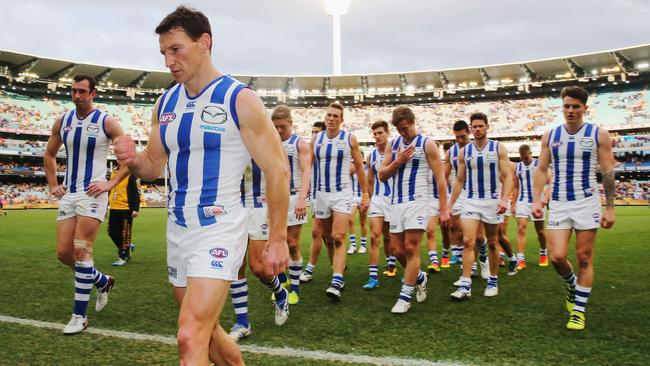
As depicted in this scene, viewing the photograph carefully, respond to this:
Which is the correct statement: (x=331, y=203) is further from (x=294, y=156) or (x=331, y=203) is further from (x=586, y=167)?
(x=586, y=167)

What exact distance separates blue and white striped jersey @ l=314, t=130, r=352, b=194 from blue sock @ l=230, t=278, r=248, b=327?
96.2 inches

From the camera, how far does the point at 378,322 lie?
15.9 feet

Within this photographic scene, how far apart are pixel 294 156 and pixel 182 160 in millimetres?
4107

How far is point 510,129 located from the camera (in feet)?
161

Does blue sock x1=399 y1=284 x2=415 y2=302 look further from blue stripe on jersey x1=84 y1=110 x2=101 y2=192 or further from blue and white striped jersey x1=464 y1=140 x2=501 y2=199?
blue stripe on jersey x1=84 y1=110 x2=101 y2=192

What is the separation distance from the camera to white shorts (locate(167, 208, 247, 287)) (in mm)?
2285

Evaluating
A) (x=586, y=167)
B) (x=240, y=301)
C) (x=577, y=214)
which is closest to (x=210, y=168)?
(x=240, y=301)

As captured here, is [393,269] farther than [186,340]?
Yes

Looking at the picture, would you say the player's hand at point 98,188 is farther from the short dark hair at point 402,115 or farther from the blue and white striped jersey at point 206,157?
the short dark hair at point 402,115

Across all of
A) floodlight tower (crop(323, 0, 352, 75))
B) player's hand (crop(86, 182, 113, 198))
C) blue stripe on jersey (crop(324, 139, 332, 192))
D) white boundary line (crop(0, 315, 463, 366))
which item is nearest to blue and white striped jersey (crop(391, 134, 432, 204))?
blue stripe on jersey (crop(324, 139, 332, 192))

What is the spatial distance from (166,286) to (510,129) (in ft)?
158

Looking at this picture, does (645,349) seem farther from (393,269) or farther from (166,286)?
(166,286)

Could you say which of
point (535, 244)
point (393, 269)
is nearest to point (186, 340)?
point (393, 269)

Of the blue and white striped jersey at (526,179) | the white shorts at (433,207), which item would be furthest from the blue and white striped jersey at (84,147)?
the blue and white striped jersey at (526,179)
